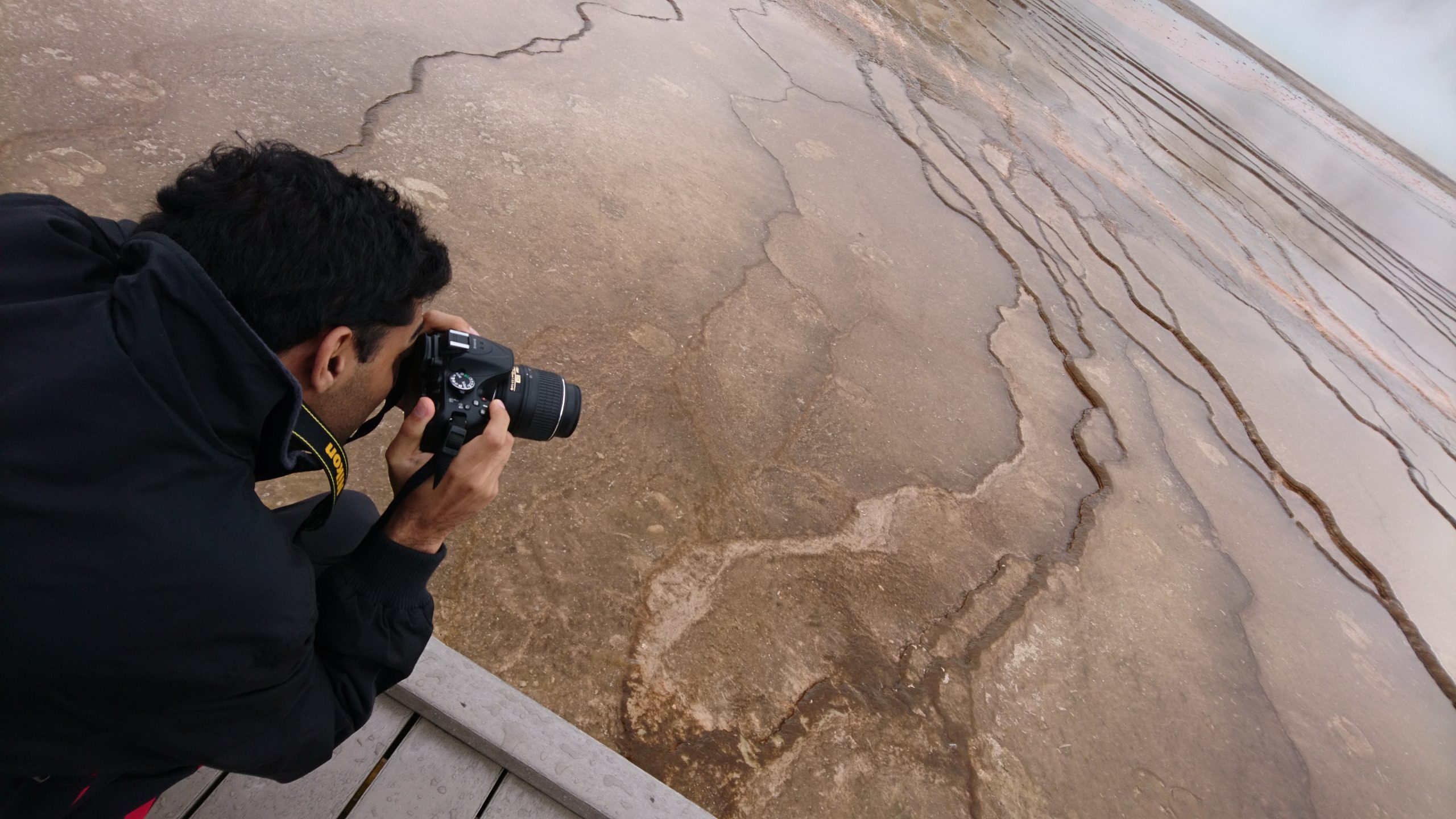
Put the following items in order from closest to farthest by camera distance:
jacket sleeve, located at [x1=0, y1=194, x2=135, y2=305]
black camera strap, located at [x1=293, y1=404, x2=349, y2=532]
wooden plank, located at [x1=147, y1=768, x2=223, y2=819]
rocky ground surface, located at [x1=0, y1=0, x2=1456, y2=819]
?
jacket sleeve, located at [x1=0, y1=194, x2=135, y2=305] < black camera strap, located at [x1=293, y1=404, x2=349, y2=532] < wooden plank, located at [x1=147, y1=768, x2=223, y2=819] < rocky ground surface, located at [x1=0, y1=0, x2=1456, y2=819]

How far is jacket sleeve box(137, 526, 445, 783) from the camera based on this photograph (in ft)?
2.52

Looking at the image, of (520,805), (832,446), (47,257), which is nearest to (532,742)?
(520,805)

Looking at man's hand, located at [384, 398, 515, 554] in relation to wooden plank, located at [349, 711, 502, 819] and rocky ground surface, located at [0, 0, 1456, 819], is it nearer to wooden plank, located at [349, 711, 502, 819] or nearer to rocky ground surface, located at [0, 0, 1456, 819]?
wooden plank, located at [349, 711, 502, 819]

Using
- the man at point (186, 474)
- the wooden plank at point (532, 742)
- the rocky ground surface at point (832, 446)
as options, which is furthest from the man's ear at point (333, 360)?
the rocky ground surface at point (832, 446)

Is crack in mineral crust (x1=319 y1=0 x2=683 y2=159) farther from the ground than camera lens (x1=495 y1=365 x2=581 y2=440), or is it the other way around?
camera lens (x1=495 y1=365 x2=581 y2=440)

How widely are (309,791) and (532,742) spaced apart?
294 mm

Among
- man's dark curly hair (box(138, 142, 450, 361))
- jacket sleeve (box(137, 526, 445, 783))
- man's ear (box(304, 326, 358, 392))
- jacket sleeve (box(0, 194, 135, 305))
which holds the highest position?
man's dark curly hair (box(138, 142, 450, 361))

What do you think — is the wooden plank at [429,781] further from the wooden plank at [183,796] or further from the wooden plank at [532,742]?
the wooden plank at [183,796]

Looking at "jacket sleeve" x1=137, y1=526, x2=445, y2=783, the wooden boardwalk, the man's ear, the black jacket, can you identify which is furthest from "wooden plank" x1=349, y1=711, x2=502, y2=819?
the man's ear

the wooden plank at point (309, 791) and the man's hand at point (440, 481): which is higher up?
the man's hand at point (440, 481)

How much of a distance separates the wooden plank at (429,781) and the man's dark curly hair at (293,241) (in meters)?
0.59

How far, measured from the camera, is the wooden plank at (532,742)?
1.18m

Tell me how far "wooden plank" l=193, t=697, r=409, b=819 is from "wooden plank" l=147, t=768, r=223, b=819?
0.01 metres

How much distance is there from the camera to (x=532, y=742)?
3.96ft
